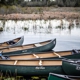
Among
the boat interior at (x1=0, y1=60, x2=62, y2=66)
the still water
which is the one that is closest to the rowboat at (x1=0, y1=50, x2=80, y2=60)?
the boat interior at (x1=0, y1=60, x2=62, y2=66)

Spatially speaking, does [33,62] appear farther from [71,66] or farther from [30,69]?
[71,66]

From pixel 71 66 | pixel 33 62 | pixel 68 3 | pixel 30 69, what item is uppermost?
pixel 68 3

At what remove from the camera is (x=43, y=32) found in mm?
28578

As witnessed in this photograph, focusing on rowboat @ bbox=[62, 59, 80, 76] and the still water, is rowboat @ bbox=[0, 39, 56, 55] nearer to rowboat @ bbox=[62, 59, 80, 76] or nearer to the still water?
the still water

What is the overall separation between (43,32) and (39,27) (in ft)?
11.2

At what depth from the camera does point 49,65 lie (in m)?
→ 11.2

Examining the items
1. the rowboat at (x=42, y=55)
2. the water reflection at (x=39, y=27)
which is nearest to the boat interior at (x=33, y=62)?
the rowboat at (x=42, y=55)

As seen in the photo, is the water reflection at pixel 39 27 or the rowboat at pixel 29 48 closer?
the rowboat at pixel 29 48

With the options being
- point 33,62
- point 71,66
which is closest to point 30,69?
point 33,62

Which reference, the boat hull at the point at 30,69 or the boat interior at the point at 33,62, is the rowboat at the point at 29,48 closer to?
the boat interior at the point at 33,62

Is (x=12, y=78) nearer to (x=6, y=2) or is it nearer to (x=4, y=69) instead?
(x=4, y=69)

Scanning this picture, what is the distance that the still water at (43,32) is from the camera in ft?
75.7

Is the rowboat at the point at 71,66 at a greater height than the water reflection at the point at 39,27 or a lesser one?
lesser

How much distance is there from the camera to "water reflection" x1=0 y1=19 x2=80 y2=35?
2886 centimetres
